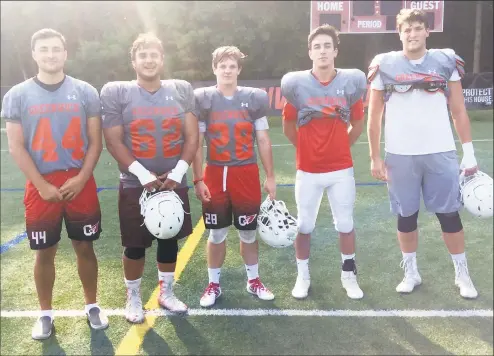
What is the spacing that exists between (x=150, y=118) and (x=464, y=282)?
2411mm

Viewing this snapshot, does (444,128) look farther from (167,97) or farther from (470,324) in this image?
(167,97)

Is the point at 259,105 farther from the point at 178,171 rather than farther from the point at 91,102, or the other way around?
the point at 91,102

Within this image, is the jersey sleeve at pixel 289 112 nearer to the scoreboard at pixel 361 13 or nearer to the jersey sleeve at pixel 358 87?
the jersey sleeve at pixel 358 87

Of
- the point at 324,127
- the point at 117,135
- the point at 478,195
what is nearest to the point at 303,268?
the point at 324,127

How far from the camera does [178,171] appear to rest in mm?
3184

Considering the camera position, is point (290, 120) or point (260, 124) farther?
point (290, 120)

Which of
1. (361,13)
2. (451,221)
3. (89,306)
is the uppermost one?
(361,13)

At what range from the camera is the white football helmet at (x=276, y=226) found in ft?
11.0

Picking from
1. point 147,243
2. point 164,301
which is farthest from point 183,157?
point 164,301

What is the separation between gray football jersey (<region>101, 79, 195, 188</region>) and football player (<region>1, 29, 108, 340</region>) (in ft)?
0.37

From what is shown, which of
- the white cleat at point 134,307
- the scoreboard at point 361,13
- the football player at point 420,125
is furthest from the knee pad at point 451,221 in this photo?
the scoreboard at point 361,13

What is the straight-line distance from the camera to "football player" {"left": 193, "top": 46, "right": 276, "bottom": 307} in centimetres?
334

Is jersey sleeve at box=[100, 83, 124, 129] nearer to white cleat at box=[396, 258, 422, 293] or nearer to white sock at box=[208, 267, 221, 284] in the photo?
white sock at box=[208, 267, 221, 284]

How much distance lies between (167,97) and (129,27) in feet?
64.0
